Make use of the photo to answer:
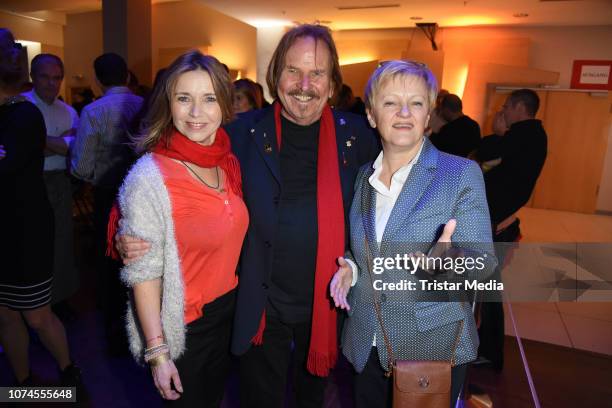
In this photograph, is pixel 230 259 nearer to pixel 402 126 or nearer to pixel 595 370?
pixel 402 126

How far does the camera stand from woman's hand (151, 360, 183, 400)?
4.65 ft

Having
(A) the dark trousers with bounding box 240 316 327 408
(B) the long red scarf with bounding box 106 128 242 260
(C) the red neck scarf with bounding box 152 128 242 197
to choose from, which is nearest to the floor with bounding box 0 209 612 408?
(A) the dark trousers with bounding box 240 316 327 408

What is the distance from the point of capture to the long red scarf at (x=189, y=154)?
145cm

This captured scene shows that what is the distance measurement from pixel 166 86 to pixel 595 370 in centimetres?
339

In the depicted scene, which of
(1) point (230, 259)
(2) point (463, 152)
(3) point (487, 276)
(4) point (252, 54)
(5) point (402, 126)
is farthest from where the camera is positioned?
(4) point (252, 54)

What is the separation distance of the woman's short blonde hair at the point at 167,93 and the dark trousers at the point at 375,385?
1.05 metres

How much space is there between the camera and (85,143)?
2.86 meters

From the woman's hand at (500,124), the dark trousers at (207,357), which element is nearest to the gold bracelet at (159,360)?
the dark trousers at (207,357)

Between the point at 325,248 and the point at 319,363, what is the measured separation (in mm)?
500

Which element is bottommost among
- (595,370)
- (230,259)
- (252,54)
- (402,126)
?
(595,370)

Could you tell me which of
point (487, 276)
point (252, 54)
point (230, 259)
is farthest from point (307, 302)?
point (252, 54)

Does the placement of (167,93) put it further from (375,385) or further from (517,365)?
(517,365)

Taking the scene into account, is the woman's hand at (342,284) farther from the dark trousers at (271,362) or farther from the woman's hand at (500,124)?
the woman's hand at (500,124)

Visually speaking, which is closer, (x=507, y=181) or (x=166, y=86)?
(x=166, y=86)
